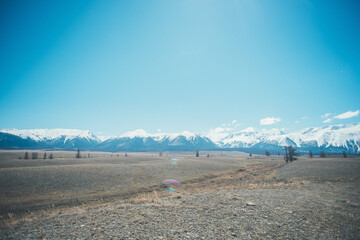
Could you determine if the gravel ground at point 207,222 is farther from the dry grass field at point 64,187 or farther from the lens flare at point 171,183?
the lens flare at point 171,183

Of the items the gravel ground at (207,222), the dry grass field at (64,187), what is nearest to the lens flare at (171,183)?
the dry grass field at (64,187)

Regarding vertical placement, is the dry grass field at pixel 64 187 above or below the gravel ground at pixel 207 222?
below

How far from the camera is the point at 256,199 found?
47.6 feet

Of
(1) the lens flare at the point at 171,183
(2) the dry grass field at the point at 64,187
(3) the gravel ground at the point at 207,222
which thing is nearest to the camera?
(3) the gravel ground at the point at 207,222

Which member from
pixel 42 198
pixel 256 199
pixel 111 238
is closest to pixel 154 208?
pixel 111 238

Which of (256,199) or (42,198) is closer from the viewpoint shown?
(256,199)

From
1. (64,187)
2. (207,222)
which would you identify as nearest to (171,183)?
(64,187)

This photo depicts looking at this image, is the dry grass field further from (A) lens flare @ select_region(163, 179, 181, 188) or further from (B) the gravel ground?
(B) the gravel ground

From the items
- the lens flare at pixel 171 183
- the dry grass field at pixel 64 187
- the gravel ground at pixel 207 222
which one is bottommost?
the lens flare at pixel 171 183

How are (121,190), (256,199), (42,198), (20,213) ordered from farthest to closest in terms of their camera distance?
1. (121,190)
2. (42,198)
3. (20,213)
4. (256,199)

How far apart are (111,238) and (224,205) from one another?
29.1 feet

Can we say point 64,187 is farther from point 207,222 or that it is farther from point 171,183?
point 207,222

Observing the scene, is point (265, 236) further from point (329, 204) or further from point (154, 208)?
point (329, 204)

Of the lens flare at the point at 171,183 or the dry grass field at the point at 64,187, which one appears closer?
the dry grass field at the point at 64,187
